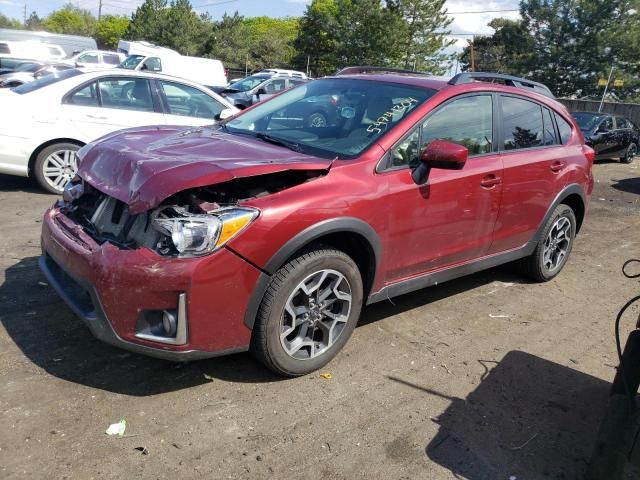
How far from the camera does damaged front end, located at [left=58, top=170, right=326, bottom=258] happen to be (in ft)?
9.19

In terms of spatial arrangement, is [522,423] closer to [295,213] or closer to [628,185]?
[295,213]

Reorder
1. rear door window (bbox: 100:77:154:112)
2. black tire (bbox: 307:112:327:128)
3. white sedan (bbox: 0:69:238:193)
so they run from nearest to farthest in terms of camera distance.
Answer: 1. black tire (bbox: 307:112:327:128)
2. white sedan (bbox: 0:69:238:193)
3. rear door window (bbox: 100:77:154:112)

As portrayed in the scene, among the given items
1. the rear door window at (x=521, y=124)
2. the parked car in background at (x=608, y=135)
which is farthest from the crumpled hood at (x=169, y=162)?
the parked car in background at (x=608, y=135)

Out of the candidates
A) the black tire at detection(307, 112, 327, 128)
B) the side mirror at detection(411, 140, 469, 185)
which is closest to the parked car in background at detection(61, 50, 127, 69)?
the black tire at detection(307, 112, 327, 128)

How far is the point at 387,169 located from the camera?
3.55 metres

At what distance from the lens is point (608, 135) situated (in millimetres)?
15750

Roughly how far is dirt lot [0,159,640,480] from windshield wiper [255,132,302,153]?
1359 millimetres

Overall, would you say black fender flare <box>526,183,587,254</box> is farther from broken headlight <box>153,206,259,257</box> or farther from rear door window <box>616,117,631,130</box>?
rear door window <box>616,117,631,130</box>

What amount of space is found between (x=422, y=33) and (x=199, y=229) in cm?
4802

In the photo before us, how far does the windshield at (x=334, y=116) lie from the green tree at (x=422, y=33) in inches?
1719

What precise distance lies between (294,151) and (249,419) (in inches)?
64.3

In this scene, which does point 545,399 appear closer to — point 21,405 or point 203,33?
point 21,405

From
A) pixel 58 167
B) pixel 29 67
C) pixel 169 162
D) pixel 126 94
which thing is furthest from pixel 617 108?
pixel 169 162

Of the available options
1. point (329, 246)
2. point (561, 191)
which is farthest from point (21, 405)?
point (561, 191)
